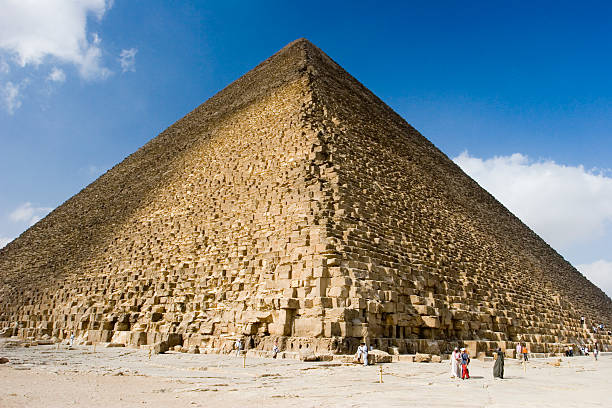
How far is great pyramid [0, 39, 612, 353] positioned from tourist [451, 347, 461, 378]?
1983 mm

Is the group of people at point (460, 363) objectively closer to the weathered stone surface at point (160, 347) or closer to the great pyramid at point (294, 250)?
the great pyramid at point (294, 250)

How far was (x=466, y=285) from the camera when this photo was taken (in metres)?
12.6

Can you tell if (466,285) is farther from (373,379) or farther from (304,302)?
(373,379)

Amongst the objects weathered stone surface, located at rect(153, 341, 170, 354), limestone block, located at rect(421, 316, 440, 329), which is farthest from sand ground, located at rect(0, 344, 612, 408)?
limestone block, located at rect(421, 316, 440, 329)

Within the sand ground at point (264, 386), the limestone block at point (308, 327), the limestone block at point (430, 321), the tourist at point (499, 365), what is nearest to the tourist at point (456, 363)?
the sand ground at point (264, 386)

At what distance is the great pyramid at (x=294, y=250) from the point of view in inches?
362

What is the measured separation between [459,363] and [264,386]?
3090mm

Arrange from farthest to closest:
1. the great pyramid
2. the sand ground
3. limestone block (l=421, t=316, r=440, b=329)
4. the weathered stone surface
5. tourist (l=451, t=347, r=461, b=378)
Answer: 1. limestone block (l=421, t=316, r=440, b=329)
2. the weathered stone surface
3. the great pyramid
4. tourist (l=451, t=347, r=461, b=378)
5. the sand ground

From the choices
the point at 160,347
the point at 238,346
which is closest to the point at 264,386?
the point at 238,346

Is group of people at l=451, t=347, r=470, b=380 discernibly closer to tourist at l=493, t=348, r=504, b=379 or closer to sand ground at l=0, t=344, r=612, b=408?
sand ground at l=0, t=344, r=612, b=408

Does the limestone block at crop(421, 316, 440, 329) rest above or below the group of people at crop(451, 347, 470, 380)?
above

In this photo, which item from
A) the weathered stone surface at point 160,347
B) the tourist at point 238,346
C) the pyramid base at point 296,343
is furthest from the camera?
the weathered stone surface at point 160,347

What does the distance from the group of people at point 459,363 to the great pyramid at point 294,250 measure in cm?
199

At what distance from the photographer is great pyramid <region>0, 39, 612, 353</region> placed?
9.20 meters
